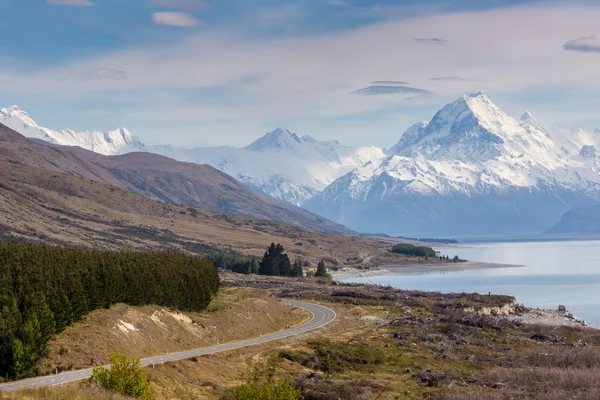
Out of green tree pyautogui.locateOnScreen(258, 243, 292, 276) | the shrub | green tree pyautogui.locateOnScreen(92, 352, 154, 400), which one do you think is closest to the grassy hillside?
green tree pyautogui.locateOnScreen(92, 352, 154, 400)

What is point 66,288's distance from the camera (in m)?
55.0

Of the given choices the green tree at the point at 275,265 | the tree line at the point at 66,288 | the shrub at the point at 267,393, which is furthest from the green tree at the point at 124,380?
the green tree at the point at 275,265

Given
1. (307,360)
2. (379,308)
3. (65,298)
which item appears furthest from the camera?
(379,308)

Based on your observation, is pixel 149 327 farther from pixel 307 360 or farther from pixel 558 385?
pixel 558 385

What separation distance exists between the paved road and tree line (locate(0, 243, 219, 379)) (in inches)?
86.7

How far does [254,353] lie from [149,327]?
8.13 m

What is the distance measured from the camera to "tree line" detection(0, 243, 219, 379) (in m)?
46.5

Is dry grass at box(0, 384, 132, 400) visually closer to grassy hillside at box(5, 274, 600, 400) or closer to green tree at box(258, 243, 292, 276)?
grassy hillside at box(5, 274, 600, 400)

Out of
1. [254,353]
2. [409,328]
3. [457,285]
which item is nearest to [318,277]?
[457,285]

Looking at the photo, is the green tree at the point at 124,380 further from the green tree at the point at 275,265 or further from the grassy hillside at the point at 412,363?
the green tree at the point at 275,265

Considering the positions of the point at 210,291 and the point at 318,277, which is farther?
the point at 318,277

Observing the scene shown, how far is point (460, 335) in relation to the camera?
265 ft

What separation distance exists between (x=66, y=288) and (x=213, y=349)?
42.6ft

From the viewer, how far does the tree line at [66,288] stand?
46.5m
